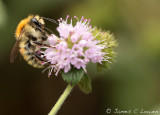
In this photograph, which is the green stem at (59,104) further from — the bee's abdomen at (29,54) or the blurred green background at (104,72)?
the blurred green background at (104,72)

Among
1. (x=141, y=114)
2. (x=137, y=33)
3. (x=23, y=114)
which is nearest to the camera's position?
(x=141, y=114)

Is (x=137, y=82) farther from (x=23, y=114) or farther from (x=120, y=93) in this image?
(x=23, y=114)

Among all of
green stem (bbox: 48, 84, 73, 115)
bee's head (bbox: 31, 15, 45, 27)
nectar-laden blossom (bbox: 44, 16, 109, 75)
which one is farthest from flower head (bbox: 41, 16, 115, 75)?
bee's head (bbox: 31, 15, 45, 27)

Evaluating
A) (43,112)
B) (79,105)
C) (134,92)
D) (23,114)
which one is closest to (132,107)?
(134,92)

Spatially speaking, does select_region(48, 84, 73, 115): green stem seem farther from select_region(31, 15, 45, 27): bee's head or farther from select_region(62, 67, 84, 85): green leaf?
select_region(31, 15, 45, 27): bee's head

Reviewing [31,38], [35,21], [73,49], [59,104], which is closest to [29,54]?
[31,38]

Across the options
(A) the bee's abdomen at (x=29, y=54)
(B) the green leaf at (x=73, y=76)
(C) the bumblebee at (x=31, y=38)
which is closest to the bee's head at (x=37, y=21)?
(C) the bumblebee at (x=31, y=38)
